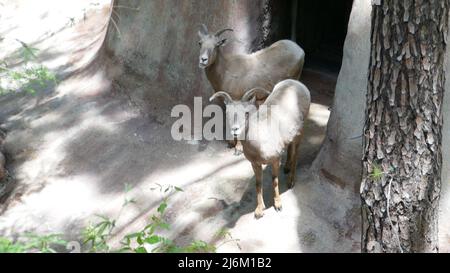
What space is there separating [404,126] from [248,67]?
440 cm

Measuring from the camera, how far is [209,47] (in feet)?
28.7

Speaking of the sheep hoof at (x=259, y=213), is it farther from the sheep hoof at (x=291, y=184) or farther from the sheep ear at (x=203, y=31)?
the sheep ear at (x=203, y=31)

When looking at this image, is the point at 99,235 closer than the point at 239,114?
Yes

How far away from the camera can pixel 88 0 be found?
14891 mm

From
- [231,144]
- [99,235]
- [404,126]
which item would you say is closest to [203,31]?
[231,144]

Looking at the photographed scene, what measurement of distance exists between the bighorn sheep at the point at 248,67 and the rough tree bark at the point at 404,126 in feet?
13.0

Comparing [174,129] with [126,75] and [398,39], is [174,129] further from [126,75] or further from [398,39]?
[398,39]

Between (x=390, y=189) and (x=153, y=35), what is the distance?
22.1ft

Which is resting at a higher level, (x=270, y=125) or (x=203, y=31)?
(x=203, y=31)

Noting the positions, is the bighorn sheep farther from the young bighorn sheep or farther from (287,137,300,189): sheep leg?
(287,137,300,189): sheep leg

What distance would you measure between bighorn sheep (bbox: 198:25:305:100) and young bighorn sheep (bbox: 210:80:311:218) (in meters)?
1.00

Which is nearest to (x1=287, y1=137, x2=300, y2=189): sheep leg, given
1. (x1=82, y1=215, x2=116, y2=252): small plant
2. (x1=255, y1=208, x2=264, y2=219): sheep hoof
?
(x1=255, y1=208, x2=264, y2=219): sheep hoof

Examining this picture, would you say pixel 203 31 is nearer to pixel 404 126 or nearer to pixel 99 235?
pixel 99 235

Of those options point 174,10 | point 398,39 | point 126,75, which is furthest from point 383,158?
point 126,75
